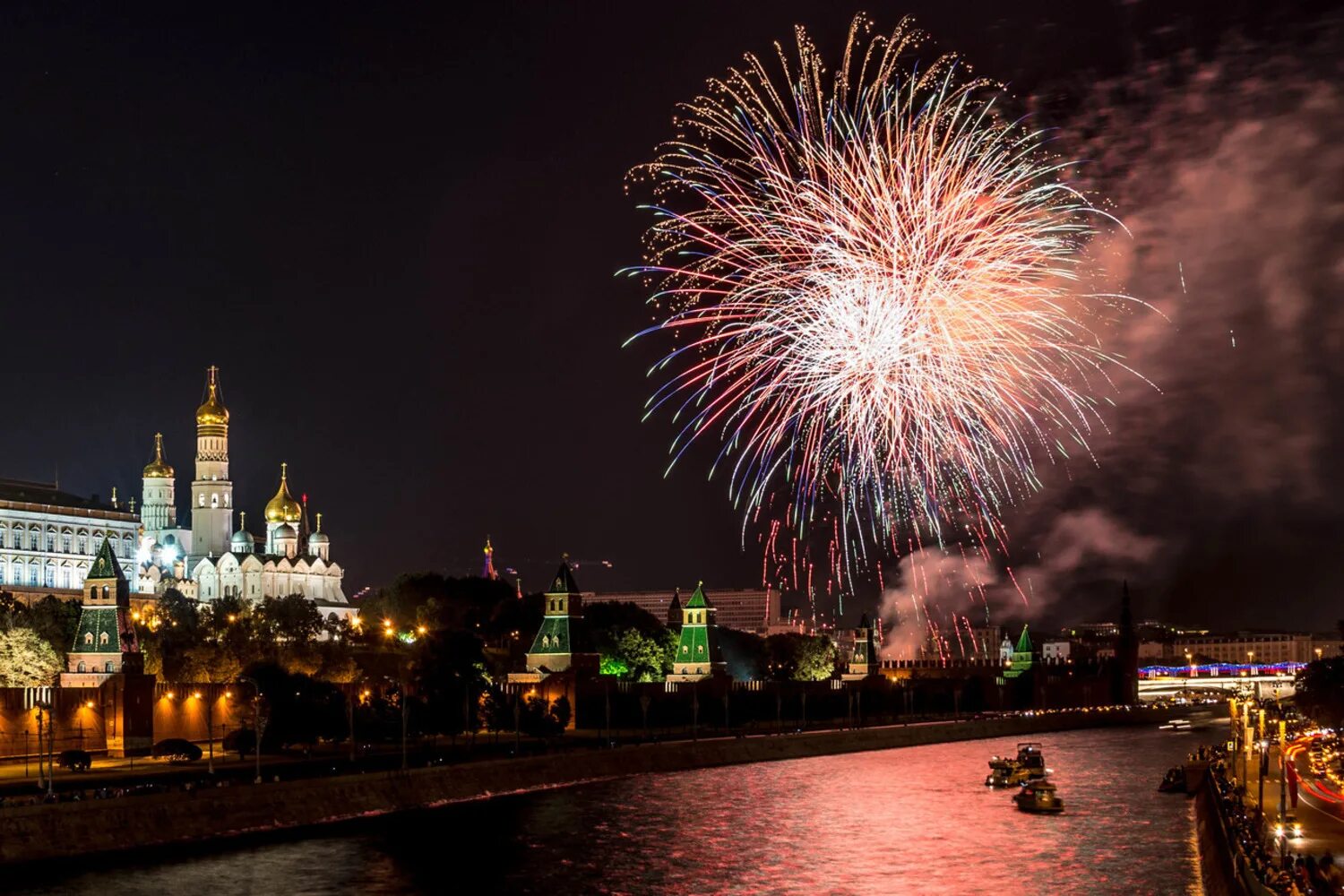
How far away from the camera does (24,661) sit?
5912 cm

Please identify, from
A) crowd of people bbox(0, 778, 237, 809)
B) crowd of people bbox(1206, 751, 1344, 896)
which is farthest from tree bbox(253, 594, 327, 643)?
crowd of people bbox(1206, 751, 1344, 896)

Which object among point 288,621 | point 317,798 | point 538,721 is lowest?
point 317,798

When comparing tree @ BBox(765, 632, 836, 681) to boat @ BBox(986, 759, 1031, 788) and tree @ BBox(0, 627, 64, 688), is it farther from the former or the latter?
tree @ BBox(0, 627, 64, 688)

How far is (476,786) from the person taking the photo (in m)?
50.3

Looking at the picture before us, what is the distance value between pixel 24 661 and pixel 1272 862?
43188mm

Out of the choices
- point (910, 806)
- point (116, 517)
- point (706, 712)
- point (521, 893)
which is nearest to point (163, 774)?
point (521, 893)

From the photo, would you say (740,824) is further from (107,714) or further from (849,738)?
(849,738)

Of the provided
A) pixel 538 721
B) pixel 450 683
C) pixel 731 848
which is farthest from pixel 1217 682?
pixel 731 848

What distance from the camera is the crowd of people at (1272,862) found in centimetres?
2610

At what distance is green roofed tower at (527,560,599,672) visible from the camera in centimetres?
7450

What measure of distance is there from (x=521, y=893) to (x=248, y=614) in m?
46.3

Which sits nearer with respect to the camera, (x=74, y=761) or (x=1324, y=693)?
(x=74, y=761)

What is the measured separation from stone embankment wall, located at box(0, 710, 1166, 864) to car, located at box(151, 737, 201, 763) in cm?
574

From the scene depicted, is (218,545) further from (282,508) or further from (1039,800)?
(1039,800)
